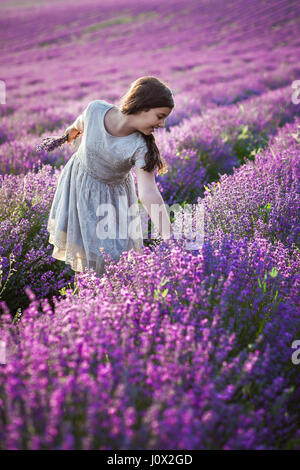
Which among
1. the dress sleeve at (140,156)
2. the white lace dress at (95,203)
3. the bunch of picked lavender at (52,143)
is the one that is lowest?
the white lace dress at (95,203)

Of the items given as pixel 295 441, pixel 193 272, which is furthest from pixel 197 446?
pixel 193 272

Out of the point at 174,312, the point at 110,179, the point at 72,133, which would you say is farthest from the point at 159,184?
the point at 174,312

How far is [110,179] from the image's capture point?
6.91ft

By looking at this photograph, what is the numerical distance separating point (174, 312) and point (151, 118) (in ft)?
3.37

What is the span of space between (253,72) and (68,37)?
1266cm

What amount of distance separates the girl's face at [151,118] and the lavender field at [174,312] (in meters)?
0.67

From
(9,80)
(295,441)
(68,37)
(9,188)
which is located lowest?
(295,441)

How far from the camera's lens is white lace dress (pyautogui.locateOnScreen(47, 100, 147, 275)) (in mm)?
1947

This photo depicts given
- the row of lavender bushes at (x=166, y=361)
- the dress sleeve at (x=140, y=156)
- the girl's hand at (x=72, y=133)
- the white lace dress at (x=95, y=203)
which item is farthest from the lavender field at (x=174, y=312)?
the girl's hand at (x=72, y=133)

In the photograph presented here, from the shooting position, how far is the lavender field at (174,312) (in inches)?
36.2

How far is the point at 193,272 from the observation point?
1479 mm

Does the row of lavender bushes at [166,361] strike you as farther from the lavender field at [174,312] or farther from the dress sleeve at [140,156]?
the dress sleeve at [140,156]

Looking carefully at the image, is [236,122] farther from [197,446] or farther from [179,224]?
[197,446]

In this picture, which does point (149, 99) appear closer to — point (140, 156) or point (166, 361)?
point (140, 156)
